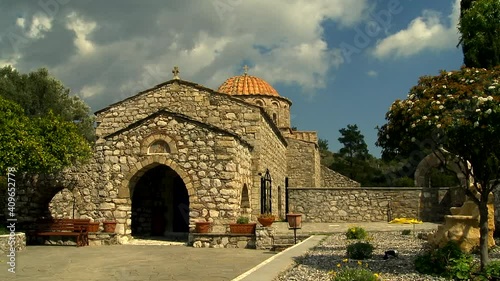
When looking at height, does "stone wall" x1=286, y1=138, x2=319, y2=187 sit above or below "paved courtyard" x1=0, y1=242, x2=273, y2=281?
above

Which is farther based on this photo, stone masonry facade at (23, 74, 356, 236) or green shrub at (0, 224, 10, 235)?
stone masonry facade at (23, 74, 356, 236)

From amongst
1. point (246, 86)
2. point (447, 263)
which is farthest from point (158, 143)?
point (246, 86)

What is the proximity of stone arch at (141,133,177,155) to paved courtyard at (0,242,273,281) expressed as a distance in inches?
124

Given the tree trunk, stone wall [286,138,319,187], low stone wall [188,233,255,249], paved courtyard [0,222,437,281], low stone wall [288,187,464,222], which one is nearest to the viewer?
the tree trunk

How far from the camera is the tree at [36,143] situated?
1414cm

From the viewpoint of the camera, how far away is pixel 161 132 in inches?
645

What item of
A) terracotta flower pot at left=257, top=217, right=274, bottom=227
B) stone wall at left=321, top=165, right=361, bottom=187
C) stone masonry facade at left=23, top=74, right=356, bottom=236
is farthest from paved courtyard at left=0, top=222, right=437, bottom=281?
stone wall at left=321, top=165, right=361, bottom=187

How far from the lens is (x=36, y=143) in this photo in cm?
1472

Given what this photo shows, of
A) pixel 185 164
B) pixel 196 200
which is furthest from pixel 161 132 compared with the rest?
pixel 196 200

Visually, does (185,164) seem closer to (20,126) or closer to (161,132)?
(161,132)

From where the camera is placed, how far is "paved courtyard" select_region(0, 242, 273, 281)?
9531 millimetres

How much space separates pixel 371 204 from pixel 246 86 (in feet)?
40.2

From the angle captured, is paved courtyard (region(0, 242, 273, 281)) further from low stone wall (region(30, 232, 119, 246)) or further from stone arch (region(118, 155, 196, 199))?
stone arch (region(118, 155, 196, 199))

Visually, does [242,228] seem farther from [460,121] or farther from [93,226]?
[460,121]
